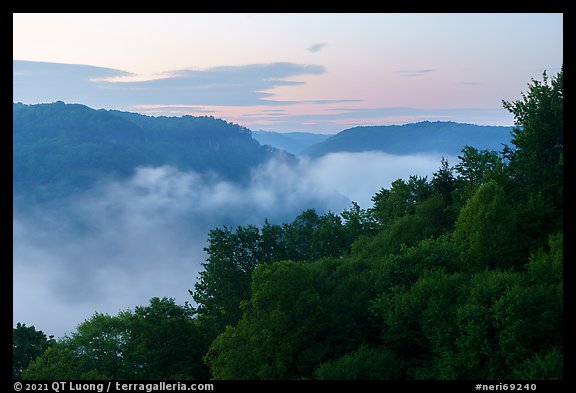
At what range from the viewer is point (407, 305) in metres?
31.8

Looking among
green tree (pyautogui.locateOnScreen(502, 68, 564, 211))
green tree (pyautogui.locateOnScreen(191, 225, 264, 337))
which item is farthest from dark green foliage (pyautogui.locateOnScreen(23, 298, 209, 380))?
green tree (pyautogui.locateOnScreen(502, 68, 564, 211))

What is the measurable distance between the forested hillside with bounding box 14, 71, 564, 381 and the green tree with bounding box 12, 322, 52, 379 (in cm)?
75

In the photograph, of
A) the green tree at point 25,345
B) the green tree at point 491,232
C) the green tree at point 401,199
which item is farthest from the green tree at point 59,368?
the green tree at point 401,199

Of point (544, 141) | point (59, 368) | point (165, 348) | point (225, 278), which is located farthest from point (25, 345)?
point (544, 141)

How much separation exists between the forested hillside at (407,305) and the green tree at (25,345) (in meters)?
0.75

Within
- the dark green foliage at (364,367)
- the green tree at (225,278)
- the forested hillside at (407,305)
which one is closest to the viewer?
the forested hillside at (407,305)

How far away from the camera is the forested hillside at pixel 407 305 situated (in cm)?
2753

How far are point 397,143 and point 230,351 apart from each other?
171m

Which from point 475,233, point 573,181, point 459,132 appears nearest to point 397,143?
point 459,132

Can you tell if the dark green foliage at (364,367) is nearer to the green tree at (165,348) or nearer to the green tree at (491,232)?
the green tree at (491,232)

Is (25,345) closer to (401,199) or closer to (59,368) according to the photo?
(59,368)

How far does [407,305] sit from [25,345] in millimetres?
50121
